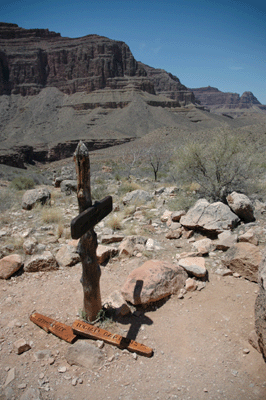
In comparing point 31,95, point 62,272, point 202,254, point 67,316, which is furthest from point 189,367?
point 31,95

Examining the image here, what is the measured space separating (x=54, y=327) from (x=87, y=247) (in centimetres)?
121

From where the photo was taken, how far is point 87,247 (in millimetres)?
3084

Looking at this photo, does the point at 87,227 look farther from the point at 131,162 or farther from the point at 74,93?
the point at 74,93

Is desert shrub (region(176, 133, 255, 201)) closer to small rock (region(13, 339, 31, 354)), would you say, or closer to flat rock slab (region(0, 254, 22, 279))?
flat rock slab (region(0, 254, 22, 279))

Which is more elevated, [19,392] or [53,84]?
[53,84]

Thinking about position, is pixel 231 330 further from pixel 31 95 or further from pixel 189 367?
pixel 31 95

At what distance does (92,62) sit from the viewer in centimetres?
7512

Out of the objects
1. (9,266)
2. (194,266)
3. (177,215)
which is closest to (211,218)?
(177,215)

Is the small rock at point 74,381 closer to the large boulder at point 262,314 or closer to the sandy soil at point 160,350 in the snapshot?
the sandy soil at point 160,350

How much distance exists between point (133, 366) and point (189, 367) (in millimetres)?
628

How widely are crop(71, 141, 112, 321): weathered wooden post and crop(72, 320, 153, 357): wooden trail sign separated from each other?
23cm

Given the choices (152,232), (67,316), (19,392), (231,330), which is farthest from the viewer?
(152,232)

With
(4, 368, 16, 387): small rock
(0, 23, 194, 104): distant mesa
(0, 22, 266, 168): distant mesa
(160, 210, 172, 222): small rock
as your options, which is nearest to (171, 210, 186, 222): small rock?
(160, 210, 172, 222): small rock

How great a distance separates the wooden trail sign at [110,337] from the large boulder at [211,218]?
3070 millimetres
